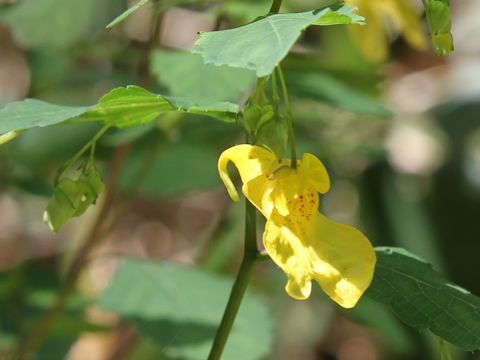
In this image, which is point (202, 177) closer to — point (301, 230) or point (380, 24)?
point (380, 24)

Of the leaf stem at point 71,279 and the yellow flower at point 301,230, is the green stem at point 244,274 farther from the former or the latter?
the leaf stem at point 71,279

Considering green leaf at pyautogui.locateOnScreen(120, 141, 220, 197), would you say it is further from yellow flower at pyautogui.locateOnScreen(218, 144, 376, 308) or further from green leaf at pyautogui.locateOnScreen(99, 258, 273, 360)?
yellow flower at pyautogui.locateOnScreen(218, 144, 376, 308)

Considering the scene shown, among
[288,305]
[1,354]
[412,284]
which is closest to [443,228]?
[288,305]

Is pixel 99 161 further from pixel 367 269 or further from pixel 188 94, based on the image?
pixel 367 269


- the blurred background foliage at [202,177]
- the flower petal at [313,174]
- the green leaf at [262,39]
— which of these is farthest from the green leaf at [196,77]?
the green leaf at [262,39]

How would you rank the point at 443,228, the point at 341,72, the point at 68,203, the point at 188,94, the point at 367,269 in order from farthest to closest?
the point at 443,228 < the point at 341,72 < the point at 188,94 < the point at 68,203 < the point at 367,269
